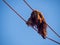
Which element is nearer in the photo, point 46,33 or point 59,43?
point 46,33

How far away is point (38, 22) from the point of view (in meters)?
6.86

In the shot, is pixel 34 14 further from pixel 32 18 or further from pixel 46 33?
pixel 46 33

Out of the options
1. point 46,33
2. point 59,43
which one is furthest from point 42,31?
point 59,43

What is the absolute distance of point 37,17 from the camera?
677 cm

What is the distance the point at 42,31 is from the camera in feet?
22.9

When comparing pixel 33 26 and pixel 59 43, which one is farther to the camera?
pixel 59 43

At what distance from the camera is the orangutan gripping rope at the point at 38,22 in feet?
22.3

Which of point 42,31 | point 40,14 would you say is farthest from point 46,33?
point 40,14

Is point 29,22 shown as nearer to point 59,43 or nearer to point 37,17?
point 37,17

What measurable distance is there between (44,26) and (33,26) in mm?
286

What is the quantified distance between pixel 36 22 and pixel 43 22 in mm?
203

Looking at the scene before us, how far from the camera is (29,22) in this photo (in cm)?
687

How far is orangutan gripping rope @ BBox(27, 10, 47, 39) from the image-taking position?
22.3 ft

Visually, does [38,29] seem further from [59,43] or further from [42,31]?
[59,43]
